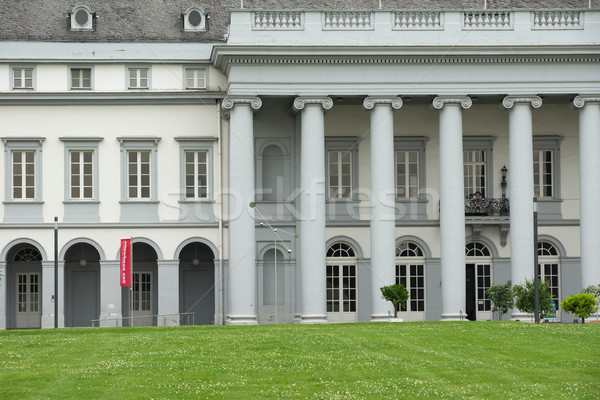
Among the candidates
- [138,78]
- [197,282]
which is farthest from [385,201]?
[138,78]

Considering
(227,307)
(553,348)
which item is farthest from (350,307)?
(553,348)

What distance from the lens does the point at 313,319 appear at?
4553 centimetres

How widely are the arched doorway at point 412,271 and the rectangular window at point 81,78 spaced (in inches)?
599

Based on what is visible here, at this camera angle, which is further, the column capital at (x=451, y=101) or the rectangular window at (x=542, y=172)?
the rectangular window at (x=542, y=172)

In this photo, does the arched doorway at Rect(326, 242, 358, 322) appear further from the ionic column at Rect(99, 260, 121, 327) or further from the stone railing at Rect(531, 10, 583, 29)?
the stone railing at Rect(531, 10, 583, 29)

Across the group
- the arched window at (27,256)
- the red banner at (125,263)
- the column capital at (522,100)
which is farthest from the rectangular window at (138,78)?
the column capital at (522,100)

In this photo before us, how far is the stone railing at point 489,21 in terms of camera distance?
4719 centimetres

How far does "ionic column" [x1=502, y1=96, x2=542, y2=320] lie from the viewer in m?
46.3

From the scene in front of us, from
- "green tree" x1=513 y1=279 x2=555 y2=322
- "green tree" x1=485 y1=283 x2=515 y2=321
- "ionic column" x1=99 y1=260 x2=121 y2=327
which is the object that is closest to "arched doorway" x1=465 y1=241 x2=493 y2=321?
"green tree" x1=485 y1=283 x2=515 y2=321

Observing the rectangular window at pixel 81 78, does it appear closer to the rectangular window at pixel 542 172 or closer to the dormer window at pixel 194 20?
the dormer window at pixel 194 20

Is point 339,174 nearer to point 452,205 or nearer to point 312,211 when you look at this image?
point 312,211

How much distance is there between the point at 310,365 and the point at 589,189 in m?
23.7

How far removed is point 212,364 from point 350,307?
77.3ft

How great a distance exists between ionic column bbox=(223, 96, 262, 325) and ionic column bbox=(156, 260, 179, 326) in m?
3.60
